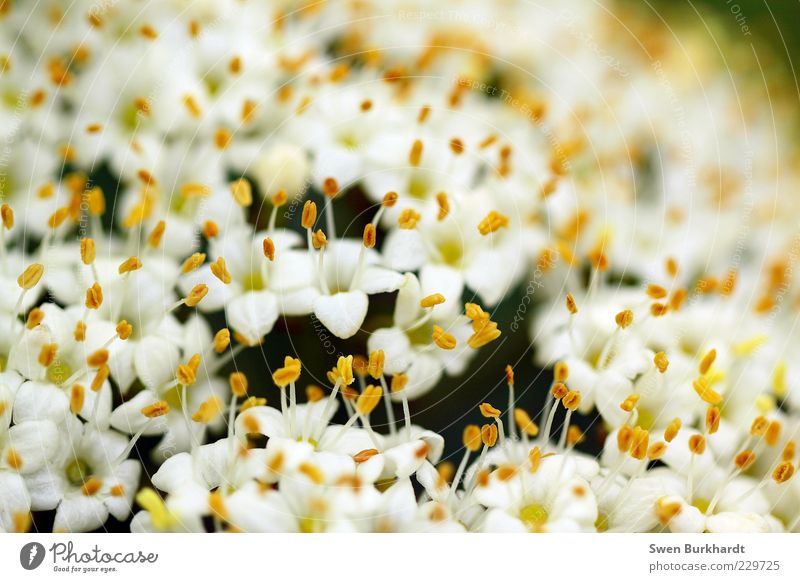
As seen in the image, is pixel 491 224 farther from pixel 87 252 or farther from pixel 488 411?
pixel 87 252

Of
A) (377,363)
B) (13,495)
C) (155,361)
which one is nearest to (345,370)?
(377,363)

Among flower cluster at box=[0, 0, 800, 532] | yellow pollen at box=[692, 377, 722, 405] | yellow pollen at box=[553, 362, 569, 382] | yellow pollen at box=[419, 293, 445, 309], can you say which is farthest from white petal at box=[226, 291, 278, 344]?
yellow pollen at box=[692, 377, 722, 405]

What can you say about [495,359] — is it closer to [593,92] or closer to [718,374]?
[718,374]

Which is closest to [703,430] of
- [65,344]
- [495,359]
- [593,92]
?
[495,359]

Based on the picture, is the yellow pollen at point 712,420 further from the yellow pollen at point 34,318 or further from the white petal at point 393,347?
the yellow pollen at point 34,318

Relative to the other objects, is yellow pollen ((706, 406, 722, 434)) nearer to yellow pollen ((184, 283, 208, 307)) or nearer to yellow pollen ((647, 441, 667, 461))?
yellow pollen ((647, 441, 667, 461))

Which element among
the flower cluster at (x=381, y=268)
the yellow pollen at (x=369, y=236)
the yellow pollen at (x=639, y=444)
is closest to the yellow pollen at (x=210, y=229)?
the flower cluster at (x=381, y=268)
